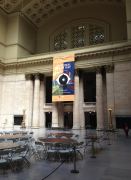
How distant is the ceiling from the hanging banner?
8.76 m

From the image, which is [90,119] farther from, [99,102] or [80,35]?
[80,35]

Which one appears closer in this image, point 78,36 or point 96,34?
point 96,34

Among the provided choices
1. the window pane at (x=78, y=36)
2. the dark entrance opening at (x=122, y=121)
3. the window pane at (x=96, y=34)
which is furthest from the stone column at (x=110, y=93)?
the window pane at (x=78, y=36)

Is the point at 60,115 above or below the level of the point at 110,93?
below

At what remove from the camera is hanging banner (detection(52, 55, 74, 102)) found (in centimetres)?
2311

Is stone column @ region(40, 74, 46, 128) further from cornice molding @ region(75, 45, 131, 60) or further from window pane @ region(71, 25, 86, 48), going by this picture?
window pane @ region(71, 25, 86, 48)

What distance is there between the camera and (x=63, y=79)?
23672mm

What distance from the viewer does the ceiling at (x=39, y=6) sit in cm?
2645

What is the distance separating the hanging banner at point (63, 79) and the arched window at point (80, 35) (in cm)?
532

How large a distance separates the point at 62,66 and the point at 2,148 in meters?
19.1

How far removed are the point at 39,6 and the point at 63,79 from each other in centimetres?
1144

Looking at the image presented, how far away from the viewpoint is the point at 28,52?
29.5m

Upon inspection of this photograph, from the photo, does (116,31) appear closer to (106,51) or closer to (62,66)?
(106,51)

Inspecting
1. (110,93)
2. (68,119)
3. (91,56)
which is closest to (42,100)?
(68,119)
